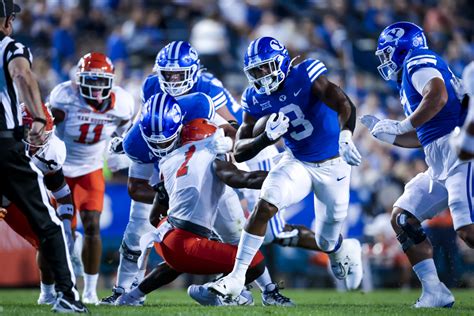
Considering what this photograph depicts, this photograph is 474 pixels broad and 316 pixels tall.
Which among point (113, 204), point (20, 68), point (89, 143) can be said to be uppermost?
point (20, 68)

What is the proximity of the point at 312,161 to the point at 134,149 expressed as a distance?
1533 mm

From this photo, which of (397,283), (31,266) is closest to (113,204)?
(31,266)

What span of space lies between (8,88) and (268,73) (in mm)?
1939

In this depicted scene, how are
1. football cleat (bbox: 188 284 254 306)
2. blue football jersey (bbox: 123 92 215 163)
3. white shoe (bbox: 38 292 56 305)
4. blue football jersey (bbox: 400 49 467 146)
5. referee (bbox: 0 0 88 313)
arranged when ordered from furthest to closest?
1. white shoe (bbox: 38 292 56 305)
2. blue football jersey (bbox: 123 92 215 163)
3. blue football jersey (bbox: 400 49 467 146)
4. football cleat (bbox: 188 284 254 306)
5. referee (bbox: 0 0 88 313)

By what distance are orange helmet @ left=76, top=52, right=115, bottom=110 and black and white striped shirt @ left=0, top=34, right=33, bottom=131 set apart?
256cm

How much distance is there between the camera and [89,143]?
28.9ft

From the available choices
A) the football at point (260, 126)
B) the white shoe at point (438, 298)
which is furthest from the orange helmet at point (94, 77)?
the white shoe at point (438, 298)

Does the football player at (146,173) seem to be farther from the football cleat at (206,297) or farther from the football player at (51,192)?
the football cleat at (206,297)

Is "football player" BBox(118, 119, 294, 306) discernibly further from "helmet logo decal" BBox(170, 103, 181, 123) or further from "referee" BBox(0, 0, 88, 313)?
"referee" BBox(0, 0, 88, 313)

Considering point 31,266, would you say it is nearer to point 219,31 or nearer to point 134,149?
point 134,149

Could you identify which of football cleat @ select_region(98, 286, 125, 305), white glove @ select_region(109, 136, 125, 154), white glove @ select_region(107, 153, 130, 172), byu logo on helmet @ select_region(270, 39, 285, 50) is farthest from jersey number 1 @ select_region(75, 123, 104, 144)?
byu logo on helmet @ select_region(270, 39, 285, 50)

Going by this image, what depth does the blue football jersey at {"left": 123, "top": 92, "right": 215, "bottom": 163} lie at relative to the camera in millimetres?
7496

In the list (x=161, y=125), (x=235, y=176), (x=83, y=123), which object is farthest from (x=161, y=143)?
(x=83, y=123)

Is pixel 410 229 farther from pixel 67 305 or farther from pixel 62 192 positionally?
pixel 62 192
